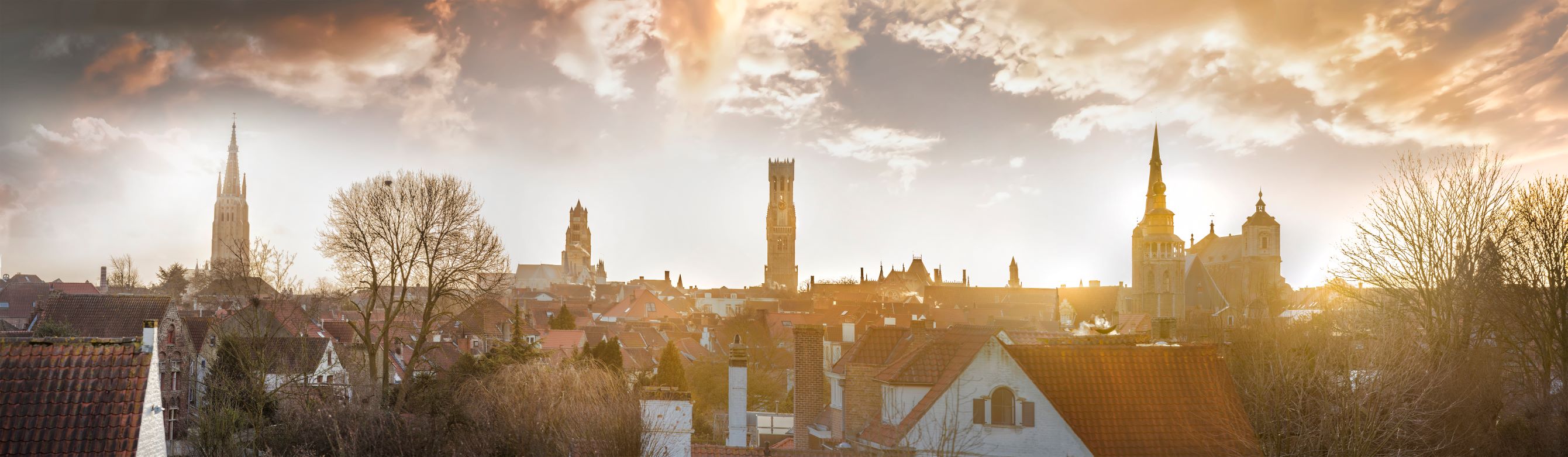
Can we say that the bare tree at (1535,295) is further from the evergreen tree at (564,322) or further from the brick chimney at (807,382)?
the evergreen tree at (564,322)

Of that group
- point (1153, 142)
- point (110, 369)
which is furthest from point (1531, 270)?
point (1153, 142)

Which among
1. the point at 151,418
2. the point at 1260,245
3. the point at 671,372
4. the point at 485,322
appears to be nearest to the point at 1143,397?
the point at 151,418

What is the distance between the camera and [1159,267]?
100312 millimetres

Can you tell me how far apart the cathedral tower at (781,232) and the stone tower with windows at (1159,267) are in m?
83.1

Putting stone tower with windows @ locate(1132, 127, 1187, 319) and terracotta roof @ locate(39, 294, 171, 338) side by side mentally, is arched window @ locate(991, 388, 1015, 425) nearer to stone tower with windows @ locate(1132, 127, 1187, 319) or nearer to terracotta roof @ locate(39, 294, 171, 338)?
terracotta roof @ locate(39, 294, 171, 338)

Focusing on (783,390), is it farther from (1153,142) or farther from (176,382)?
(1153,142)

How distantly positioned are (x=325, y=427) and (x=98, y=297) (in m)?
33.2

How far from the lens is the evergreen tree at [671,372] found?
42250 millimetres

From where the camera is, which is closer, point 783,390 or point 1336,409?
point 1336,409

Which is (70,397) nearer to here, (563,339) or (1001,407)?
(1001,407)

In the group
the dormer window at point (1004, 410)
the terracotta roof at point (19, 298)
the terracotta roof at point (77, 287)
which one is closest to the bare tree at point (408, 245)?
the dormer window at point (1004, 410)

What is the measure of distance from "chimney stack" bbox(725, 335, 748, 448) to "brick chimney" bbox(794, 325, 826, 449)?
2537 millimetres

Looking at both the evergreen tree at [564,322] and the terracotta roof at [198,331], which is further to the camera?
the evergreen tree at [564,322]

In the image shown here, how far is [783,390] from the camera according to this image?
5381 cm
